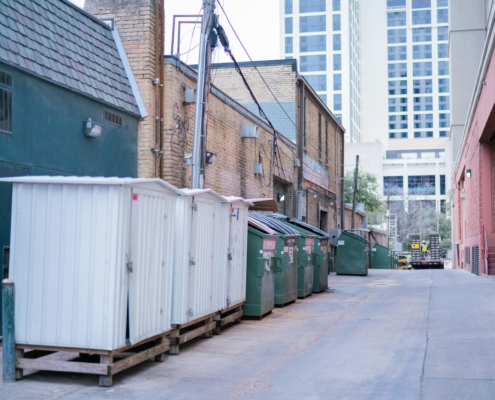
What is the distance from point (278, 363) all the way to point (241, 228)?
379 centimetres

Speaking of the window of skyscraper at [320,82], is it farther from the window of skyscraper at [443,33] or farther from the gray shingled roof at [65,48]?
the gray shingled roof at [65,48]

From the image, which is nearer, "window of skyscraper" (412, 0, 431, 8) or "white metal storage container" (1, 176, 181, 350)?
"white metal storage container" (1, 176, 181, 350)

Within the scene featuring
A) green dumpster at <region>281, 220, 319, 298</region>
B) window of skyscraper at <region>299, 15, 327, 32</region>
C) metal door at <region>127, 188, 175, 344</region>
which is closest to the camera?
metal door at <region>127, 188, 175, 344</region>

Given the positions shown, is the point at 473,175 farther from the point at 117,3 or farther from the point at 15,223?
the point at 15,223

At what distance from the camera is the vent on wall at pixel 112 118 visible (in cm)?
1288

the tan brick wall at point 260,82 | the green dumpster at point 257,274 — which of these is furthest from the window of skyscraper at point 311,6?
the green dumpster at point 257,274

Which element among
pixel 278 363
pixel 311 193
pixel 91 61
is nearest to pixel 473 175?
pixel 311 193

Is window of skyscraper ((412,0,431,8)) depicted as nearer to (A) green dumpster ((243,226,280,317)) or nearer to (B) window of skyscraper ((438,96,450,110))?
(B) window of skyscraper ((438,96,450,110))

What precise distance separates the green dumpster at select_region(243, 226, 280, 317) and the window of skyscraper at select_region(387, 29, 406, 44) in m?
131

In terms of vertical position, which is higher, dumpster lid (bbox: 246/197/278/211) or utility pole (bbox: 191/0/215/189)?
utility pole (bbox: 191/0/215/189)

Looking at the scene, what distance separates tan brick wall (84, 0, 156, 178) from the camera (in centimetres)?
1432

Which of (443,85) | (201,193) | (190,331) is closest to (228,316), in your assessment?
(190,331)

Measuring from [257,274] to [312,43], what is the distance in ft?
374

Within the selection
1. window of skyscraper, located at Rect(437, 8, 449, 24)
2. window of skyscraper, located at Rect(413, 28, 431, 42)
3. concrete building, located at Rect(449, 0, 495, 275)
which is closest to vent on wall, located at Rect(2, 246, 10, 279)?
concrete building, located at Rect(449, 0, 495, 275)
